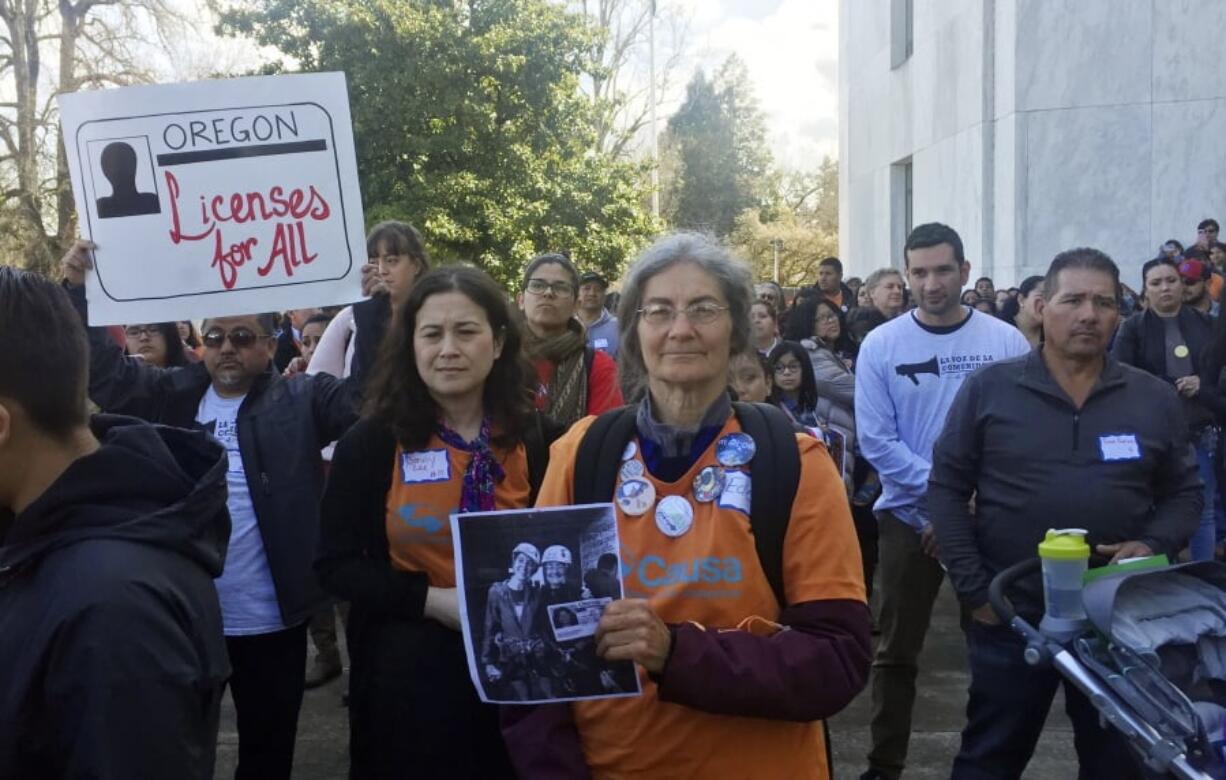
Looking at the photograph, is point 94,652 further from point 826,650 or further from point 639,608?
point 826,650

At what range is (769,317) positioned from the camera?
6809mm

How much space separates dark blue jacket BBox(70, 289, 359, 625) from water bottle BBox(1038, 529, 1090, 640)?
2233mm

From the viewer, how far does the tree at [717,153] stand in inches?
2473

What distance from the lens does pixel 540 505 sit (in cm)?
242

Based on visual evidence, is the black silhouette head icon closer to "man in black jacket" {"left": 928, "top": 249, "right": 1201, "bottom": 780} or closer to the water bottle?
"man in black jacket" {"left": 928, "top": 249, "right": 1201, "bottom": 780}

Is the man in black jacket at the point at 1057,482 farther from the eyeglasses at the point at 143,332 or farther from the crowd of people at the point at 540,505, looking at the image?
the eyeglasses at the point at 143,332

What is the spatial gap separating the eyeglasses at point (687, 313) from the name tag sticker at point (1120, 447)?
1745 millimetres

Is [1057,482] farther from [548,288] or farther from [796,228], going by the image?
[796,228]

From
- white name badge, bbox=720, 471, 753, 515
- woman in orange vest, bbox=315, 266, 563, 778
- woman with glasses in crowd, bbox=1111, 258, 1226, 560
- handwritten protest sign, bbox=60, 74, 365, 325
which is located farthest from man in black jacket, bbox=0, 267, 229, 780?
woman with glasses in crowd, bbox=1111, 258, 1226, 560

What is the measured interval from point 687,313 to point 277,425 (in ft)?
6.43

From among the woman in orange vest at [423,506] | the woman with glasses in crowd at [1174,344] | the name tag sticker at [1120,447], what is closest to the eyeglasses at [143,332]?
the woman in orange vest at [423,506]

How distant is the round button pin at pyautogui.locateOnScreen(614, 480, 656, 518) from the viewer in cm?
225

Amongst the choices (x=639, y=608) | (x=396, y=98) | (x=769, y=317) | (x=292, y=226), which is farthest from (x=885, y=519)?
(x=396, y=98)

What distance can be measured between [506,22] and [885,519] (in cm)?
2178
